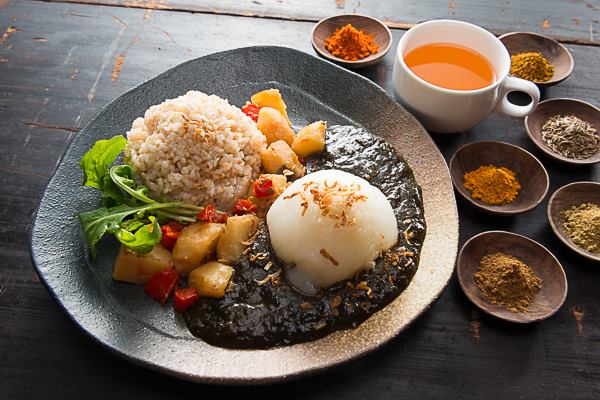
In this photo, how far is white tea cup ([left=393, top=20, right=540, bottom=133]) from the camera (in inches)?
129

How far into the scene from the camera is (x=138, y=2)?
4598mm

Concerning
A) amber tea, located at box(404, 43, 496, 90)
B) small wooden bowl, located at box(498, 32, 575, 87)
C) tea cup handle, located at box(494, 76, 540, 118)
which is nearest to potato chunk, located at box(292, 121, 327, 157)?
amber tea, located at box(404, 43, 496, 90)

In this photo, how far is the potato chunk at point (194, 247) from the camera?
2729mm

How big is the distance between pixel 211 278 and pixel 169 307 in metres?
0.25

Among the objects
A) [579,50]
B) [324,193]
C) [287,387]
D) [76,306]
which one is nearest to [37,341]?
[76,306]

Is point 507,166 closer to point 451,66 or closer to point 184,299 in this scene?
point 451,66

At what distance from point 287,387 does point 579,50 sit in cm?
336

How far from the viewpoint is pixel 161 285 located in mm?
2709

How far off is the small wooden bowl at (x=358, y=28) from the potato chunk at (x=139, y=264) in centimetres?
194

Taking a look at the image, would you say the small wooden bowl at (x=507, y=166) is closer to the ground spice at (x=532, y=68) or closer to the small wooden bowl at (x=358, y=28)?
the ground spice at (x=532, y=68)

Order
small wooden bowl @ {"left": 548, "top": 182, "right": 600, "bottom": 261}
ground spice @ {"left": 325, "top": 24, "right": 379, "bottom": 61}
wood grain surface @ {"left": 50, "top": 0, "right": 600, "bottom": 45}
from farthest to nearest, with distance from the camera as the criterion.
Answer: wood grain surface @ {"left": 50, "top": 0, "right": 600, "bottom": 45} < ground spice @ {"left": 325, "top": 24, "right": 379, "bottom": 61} < small wooden bowl @ {"left": 548, "top": 182, "right": 600, "bottom": 261}

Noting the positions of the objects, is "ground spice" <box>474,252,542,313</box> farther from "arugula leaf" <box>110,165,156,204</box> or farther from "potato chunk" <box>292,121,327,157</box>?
"arugula leaf" <box>110,165,156,204</box>

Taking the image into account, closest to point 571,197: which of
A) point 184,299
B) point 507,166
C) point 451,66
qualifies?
point 507,166

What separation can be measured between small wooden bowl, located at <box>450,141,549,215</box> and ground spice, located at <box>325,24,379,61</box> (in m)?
1.10
